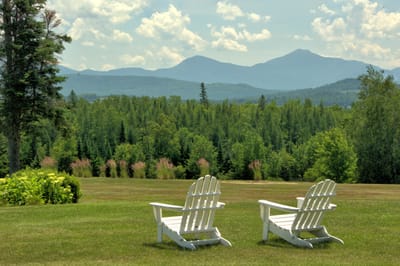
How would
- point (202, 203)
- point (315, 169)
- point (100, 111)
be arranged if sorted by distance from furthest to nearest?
1. point (100, 111)
2. point (315, 169)
3. point (202, 203)

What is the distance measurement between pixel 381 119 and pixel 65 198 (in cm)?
4091

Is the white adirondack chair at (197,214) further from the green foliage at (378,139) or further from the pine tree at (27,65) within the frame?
the green foliage at (378,139)

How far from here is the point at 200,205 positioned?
30.2 ft

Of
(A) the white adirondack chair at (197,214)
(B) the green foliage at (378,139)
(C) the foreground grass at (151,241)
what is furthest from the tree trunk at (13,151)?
(B) the green foliage at (378,139)

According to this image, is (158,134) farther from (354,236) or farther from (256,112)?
(354,236)

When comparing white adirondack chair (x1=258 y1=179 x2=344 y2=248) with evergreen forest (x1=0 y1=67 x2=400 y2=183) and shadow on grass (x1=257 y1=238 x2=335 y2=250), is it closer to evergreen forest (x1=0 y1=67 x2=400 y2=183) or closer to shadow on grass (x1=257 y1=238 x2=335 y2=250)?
shadow on grass (x1=257 y1=238 x2=335 y2=250)

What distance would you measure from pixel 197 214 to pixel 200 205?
16 centimetres

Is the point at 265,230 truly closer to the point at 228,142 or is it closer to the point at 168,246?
the point at 168,246

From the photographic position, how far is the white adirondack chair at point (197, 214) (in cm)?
902

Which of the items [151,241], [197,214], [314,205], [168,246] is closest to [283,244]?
[314,205]

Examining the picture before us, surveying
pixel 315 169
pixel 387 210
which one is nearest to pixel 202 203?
pixel 387 210

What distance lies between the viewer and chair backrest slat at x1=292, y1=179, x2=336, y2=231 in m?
9.18

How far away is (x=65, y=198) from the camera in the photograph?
56.5 feet

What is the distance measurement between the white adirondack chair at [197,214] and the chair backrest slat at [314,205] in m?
1.25
